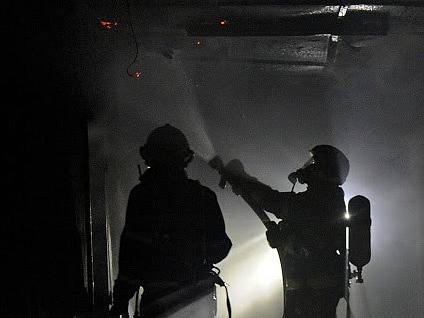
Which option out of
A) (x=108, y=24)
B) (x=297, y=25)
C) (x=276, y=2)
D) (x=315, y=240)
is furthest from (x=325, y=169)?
(x=108, y=24)

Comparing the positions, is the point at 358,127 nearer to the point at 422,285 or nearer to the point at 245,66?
the point at 245,66

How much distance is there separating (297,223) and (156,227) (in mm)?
1146

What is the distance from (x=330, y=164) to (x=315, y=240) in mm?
503

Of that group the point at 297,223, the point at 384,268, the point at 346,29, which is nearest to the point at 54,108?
the point at 297,223

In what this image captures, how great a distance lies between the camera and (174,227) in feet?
10.2

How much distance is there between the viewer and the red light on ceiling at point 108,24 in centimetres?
407

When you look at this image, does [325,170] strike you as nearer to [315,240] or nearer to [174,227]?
[315,240]

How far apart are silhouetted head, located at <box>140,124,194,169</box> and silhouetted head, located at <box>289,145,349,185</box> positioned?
104 cm

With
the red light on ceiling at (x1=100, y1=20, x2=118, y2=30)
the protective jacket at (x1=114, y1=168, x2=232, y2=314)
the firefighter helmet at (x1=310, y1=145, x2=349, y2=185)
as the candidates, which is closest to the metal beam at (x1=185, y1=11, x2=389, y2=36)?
the red light on ceiling at (x1=100, y1=20, x2=118, y2=30)

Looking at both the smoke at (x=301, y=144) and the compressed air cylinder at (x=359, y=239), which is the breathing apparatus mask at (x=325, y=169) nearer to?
the compressed air cylinder at (x=359, y=239)

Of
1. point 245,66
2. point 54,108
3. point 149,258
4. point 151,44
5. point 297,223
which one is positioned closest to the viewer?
point 149,258

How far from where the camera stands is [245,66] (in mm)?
5492

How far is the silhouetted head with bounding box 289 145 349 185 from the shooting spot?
3.90m

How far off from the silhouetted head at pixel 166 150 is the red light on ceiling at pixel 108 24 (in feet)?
3.95
